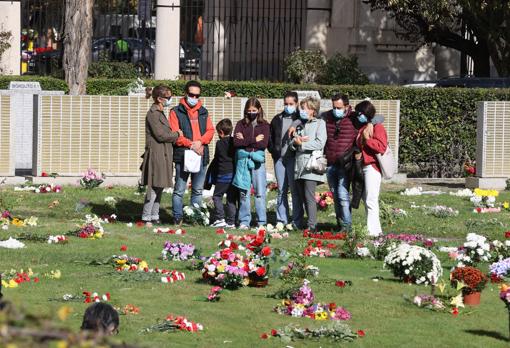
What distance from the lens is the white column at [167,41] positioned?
113ft

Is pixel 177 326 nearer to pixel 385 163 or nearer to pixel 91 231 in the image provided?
pixel 91 231

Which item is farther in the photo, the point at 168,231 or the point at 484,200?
the point at 484,200

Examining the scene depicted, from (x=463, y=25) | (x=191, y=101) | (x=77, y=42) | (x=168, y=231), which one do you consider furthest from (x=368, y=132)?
(x=463, y=25)

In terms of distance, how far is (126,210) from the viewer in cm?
1806

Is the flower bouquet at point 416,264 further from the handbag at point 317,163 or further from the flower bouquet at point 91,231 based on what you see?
the flower bouquet at point 91,231

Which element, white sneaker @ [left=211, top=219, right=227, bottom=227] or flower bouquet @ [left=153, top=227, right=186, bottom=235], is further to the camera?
white sneaker @ [left=211, top=219, right=227, bottom=227]

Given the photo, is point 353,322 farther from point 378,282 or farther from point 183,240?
point 183,240

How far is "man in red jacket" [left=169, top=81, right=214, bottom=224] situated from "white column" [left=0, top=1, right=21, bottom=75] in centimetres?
1774

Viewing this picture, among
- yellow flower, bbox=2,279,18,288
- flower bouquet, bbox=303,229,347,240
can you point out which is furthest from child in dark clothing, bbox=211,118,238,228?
yellow flower, bbox=2,279,18,288

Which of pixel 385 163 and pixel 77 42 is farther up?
pixel 77 42

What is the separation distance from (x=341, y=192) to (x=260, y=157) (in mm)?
1176

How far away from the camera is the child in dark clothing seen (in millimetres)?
16672

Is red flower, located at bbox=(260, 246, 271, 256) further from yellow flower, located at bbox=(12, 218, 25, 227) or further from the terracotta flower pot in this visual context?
yellow flower, located at bbox=(12, 218, 25, 227)

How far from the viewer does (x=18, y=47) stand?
33.8 metres
